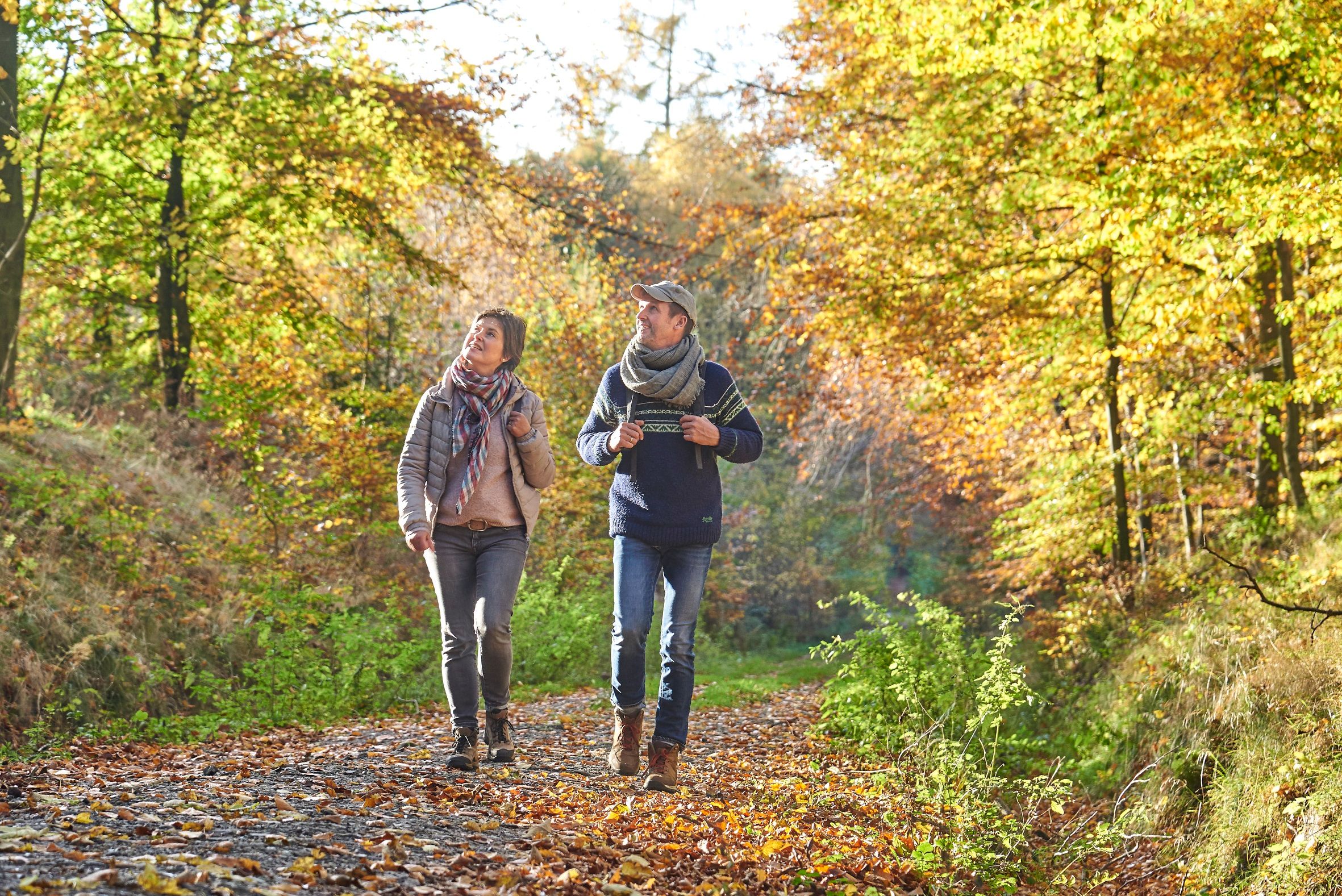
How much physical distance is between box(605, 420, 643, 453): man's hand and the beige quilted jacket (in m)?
0.39

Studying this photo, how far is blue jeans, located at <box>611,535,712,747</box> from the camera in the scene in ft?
18.0

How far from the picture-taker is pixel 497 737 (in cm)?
595

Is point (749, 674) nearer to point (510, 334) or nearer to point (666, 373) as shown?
point (510, 334)

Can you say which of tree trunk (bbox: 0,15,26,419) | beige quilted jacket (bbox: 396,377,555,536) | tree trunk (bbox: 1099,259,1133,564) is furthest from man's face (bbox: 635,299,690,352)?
tree trunk (bbox: 0,15,26,419)

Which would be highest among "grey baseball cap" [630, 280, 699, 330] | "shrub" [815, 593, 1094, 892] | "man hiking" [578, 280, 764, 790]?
"grey baseball cap" [630, 280, 699, 330]

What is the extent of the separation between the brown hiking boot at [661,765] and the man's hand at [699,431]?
1.41 meters

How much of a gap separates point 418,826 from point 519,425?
6.66ft

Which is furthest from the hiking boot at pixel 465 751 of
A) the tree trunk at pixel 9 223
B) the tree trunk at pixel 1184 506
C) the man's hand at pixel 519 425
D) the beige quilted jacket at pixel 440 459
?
the tree trunk at pixel 1184 506

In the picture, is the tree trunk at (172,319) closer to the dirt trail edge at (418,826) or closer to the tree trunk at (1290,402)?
the dirt trail edge at (418,826)

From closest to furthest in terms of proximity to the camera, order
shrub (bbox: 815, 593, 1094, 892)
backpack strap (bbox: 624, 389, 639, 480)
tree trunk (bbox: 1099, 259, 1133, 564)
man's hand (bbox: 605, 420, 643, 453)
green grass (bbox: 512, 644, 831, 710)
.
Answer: shrub (bbox: 815, 593, 1094, 892) → man's hand (bbox: 605, 420, 643, 453) → backpack strap (bbox: 624, 389, 639, 480) → tree trunk (bbox: 1099, 259, 1133, 564) → green grass (bbox: 512, 644, 831, 710)

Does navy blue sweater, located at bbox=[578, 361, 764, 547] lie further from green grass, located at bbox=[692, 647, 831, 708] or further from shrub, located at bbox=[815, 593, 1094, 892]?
green grass, located at bbox=[692, 647, 831, 708]

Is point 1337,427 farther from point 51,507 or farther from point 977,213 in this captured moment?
point 51,507

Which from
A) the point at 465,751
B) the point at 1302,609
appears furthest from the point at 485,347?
the point at 1302,609

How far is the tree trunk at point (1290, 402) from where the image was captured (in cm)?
1005
